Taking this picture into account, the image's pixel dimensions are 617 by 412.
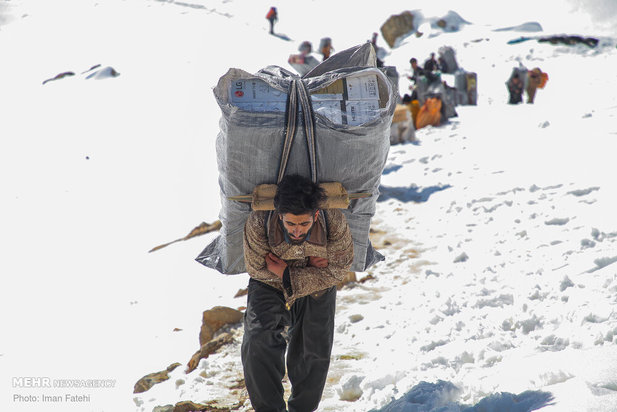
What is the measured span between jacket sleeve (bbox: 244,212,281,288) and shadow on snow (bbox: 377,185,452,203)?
4690 mm

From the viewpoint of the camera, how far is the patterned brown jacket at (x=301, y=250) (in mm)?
2428

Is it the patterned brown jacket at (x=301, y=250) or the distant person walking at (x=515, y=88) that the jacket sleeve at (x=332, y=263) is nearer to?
the patterned brown jacket at (x=301, y=250)

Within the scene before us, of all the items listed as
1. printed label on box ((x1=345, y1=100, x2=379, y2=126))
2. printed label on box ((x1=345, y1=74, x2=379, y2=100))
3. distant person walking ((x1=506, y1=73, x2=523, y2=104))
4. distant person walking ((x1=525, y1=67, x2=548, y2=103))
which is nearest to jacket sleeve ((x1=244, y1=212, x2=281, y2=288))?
printed label on box ((x1=345, y1=100, x2=379, y2=126))

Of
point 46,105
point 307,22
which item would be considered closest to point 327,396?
point 46,105

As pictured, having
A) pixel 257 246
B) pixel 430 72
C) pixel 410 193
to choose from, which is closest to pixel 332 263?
pixel 257 246

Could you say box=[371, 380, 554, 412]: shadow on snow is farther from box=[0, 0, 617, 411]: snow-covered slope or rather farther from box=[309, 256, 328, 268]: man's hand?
box=[309, 256, 328, 268]: man's hand

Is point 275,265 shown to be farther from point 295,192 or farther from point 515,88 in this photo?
point 515,88

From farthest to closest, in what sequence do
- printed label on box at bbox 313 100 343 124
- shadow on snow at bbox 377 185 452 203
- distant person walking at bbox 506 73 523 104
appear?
distant person walking at bbox 506 73 523 104
shadow on snow at bbox 377 185 452 203
printed label on box at bbox 313 100 343 124

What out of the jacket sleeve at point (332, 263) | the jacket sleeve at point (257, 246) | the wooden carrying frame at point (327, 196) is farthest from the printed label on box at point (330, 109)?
the jacket sleeve at point (257, 246)

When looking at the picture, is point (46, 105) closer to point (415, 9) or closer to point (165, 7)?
point (165, 7)

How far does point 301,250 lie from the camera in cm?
242

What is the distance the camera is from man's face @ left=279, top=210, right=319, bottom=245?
2.32 metres

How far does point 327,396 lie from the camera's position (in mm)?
3107

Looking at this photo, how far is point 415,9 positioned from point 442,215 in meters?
26.8
